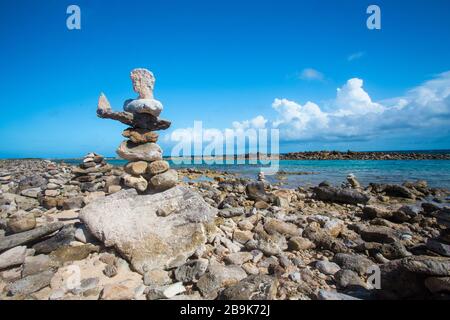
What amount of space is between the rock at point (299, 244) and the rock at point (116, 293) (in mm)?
4210

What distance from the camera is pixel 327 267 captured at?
211 inches

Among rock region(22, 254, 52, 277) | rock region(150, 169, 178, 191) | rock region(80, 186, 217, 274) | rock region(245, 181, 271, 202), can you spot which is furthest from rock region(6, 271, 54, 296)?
rock region(245, 181, 271, 202)

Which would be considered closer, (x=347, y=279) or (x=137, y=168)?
(x=347, y=279)

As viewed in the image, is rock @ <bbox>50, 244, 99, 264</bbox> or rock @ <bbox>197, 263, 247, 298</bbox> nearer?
rock @ <bbox>197, 263, 247, 298</bbox>

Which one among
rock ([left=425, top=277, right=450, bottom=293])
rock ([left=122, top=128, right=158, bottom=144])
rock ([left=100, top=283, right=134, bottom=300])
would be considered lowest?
rock ([left=100, top=283, right=134, bottom=300])

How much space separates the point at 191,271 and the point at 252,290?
4.75 ft

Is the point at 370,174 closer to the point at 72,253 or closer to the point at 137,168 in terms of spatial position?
the point at 137,168

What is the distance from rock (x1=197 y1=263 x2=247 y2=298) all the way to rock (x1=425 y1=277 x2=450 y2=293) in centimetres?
322

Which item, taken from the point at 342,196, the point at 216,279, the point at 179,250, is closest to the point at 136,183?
the point at 179,250

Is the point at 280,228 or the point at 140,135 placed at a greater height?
the point at 140,135

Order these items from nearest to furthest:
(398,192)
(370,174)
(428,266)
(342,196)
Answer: (428,266) → (342,196) → (398,192) → (370,174)

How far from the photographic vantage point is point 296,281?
4.91 metres

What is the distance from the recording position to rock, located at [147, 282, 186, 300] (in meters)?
4.33

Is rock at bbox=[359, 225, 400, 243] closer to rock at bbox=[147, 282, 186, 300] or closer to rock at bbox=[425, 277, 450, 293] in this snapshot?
rock at bbox=[425, 277, 450, 293]
